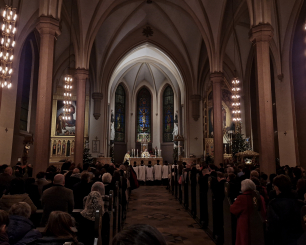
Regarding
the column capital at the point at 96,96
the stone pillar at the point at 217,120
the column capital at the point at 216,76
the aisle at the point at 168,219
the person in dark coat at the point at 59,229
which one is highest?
the column capital at the point at 96,96

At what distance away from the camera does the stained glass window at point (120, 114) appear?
90.0 ft

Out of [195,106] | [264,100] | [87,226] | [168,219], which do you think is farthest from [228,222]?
[195,106]

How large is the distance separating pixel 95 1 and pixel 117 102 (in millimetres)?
14032

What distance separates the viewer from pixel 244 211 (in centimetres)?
349

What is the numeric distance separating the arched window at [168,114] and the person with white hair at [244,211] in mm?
24276

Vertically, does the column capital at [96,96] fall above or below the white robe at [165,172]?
above

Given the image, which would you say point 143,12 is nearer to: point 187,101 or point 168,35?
point 168,35

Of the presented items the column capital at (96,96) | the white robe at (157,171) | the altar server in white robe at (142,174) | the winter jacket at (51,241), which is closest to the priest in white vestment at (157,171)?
the white robe at (157,171)

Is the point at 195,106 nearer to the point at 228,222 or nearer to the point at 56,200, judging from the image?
the point at 228,222

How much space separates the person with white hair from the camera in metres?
3.45

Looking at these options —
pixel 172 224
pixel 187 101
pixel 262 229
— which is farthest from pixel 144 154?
pixel 262 229

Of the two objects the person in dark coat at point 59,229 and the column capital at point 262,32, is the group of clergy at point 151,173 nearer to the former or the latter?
the column capital at point 262,32

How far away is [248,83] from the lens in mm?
18594

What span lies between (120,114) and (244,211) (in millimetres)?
24950
